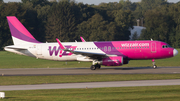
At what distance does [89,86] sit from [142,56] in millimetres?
16923

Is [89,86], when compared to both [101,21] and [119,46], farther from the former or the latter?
[101,21]

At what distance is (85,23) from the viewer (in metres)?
118

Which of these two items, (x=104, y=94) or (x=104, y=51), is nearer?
(x=104, y=94)

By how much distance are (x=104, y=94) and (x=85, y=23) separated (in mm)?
97967

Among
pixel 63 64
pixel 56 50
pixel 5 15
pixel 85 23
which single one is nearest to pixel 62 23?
pixel 85 23

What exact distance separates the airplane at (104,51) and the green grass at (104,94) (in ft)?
52.4

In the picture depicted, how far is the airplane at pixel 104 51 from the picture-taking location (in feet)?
129

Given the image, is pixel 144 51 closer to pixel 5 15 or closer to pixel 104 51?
pixel 104 51

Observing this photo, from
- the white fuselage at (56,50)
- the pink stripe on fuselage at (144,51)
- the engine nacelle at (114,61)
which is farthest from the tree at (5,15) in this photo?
the pink stripe on fuselage at (144,51)

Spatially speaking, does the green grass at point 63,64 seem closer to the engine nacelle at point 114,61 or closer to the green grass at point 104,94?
the engine nacelle at point 114,61

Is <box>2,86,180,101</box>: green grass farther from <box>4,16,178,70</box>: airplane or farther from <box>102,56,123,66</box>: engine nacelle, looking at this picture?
<box>4,16,178,70</box>: airplane

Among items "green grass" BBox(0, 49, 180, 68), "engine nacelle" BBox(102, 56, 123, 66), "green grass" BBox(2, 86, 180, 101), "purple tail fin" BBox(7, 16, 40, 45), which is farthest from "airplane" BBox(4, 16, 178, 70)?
"green grass" BBox(2, 86, 180, 101)

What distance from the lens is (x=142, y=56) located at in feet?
131

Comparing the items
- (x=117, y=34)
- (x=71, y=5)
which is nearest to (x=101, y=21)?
(x=117, y=34)
